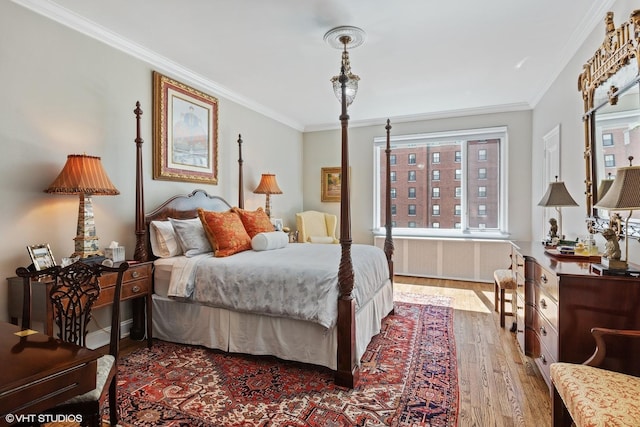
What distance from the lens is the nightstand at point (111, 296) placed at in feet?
6.88

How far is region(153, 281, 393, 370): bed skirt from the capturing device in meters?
2.45

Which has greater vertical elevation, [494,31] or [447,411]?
[494,31]

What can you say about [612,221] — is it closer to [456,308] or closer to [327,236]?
[456,308]

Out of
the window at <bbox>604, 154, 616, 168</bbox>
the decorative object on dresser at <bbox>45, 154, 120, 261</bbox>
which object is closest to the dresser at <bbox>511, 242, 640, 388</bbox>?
the window at <bbox>604, 154, 616, 168</bbox>

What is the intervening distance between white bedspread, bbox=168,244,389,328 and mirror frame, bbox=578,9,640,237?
1.70 metres

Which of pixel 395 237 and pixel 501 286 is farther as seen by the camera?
pixel 395 237

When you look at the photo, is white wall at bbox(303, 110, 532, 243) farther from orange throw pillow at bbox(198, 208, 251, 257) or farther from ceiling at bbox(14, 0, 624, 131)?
orange throw pillow at bbox(198, 208, 251, 257)

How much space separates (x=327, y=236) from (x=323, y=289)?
11.0 ft

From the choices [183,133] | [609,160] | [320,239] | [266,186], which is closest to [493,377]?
[609,160]

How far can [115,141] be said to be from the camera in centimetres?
300

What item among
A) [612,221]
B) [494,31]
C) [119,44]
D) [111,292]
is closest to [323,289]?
[111,292]

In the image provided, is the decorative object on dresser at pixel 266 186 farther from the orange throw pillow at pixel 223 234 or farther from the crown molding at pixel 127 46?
Result: the orange throw pillow at pixel 223 234

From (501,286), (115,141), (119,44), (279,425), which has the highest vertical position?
(119,44)

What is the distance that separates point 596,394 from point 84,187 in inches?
→ 121
